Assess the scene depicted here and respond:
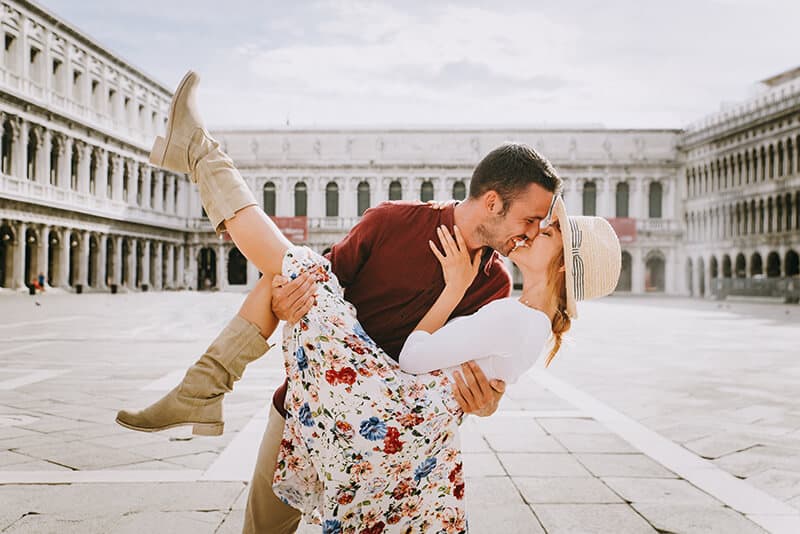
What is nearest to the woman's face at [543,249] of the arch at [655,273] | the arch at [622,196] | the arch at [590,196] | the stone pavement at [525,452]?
the stone pavement at [525,452]

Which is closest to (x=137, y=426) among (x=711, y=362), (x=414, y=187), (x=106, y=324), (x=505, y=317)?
(x=505, y=317)

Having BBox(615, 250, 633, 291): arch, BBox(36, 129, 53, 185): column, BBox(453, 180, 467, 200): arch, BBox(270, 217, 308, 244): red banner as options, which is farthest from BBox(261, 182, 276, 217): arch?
BBox(615, 250, 633, 291): arch

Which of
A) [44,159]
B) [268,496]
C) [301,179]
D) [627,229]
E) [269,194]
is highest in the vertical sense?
[301,179]

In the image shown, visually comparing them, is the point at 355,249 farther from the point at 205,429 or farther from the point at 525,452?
the point at 525,452

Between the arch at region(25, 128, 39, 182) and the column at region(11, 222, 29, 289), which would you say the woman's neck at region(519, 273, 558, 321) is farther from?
the arch at region(25, 128, 39, 182)

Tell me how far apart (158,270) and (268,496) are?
43.5 metres

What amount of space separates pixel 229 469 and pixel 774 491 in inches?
105

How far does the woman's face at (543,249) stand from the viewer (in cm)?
223

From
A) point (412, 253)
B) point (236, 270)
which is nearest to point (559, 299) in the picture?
point (412, 253)

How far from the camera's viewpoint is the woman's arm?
224cm

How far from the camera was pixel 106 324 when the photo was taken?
47.7 feet

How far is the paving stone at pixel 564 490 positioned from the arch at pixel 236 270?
4647cm

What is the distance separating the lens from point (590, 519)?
10.2ft

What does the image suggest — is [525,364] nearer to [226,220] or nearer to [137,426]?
[226,220]
